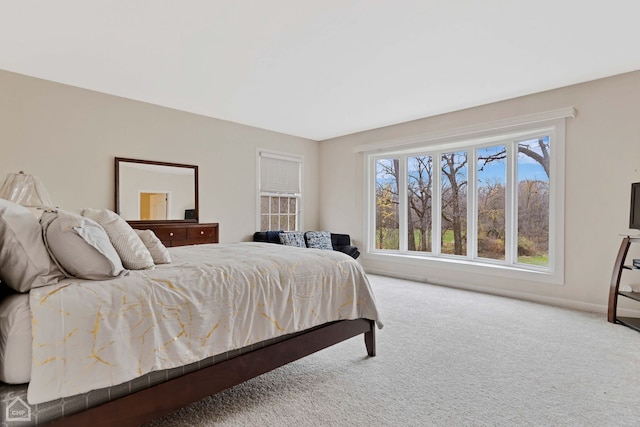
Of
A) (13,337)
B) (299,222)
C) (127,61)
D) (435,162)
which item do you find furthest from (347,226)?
(13,337)

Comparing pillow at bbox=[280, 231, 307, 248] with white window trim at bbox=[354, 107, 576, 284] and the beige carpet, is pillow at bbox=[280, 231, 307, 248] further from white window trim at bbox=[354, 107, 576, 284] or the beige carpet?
the beige carpet

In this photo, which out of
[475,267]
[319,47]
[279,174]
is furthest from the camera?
[279,174]

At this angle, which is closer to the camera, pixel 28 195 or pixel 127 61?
pixel 28 195

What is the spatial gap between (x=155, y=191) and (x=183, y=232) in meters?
0.62

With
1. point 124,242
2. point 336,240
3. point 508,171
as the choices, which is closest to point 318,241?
point 336,240

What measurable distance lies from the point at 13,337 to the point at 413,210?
4876mm

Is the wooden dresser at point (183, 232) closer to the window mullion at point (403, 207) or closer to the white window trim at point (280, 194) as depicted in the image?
the white window trim at point (280, 194)

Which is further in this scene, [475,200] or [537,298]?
[475,200]

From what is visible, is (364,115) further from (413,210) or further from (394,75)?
(413,210)

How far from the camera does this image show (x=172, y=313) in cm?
146

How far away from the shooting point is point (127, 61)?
2.96 m

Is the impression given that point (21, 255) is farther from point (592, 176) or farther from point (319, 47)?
point (592, 176)

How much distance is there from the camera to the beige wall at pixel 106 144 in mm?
3256

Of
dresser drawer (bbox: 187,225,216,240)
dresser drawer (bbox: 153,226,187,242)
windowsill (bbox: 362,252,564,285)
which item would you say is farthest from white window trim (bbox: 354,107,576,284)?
dresser drawer (bbox: 153,226,187,242)
